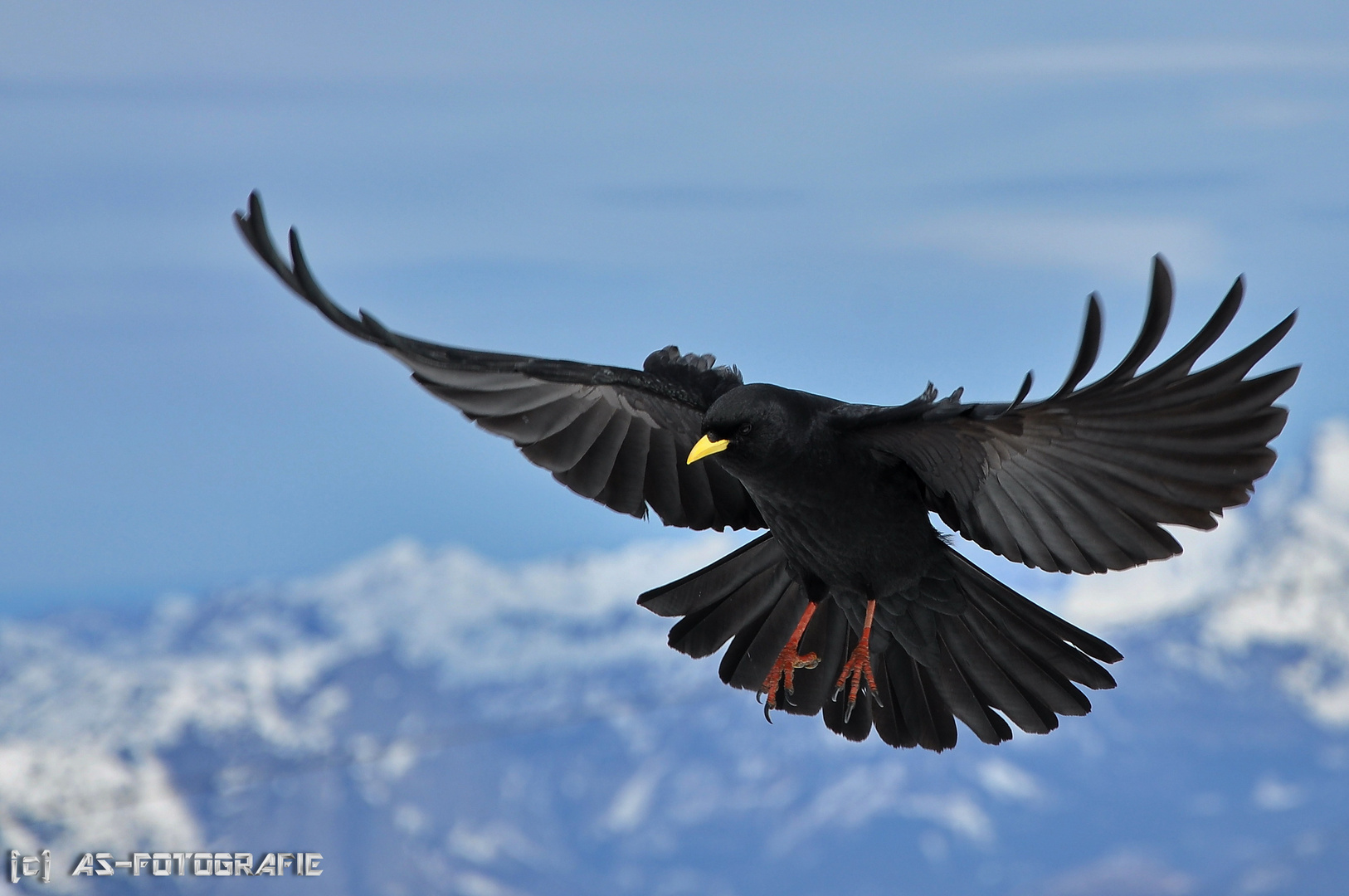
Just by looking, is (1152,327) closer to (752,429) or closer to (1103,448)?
(1103,448)

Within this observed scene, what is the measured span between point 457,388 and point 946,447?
173 cm

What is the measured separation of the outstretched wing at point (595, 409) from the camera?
16.1 feet

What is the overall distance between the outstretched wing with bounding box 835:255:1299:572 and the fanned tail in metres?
0.53

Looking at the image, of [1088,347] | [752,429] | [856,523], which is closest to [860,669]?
[856,523]

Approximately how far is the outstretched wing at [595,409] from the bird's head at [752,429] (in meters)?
0.52

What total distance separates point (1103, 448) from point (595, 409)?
2.00m

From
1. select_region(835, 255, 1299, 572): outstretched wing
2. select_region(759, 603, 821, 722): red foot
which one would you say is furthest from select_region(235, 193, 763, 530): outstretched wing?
select_region(835, 255, 1299, 572): outstretched wing

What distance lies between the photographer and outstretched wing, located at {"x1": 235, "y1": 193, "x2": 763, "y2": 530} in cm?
491

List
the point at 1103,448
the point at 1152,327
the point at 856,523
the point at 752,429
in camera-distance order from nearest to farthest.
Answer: the point at 1152,327 → the point at 1103,448 → the point at 752,429 → the point at 856,523

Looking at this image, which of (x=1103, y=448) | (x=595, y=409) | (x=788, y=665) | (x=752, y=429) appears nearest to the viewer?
(x=1103, y=448)

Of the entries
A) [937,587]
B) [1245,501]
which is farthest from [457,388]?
[1245,501]

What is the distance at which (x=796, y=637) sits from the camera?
5270 mm

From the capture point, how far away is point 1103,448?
4117mm

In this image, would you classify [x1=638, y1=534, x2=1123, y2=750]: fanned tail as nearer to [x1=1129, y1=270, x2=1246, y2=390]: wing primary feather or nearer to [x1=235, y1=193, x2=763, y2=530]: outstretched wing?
[x1=235, y1=193, x2=763, y2=530]: outstretched wing
